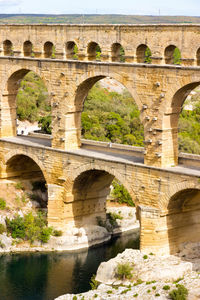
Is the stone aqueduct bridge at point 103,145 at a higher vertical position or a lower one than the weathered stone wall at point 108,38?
lower

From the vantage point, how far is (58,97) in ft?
106

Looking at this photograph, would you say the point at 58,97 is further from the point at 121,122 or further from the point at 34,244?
the point at 121,122

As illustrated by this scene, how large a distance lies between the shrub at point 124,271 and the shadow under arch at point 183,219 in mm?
2488

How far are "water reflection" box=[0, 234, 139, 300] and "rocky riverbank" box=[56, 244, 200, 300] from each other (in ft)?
5.08

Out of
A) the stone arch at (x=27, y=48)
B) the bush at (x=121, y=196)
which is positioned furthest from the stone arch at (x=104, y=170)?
the stone arch at (x=27, y=48)

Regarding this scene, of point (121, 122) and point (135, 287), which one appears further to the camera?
point (121, 122)

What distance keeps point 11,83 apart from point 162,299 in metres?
17.4

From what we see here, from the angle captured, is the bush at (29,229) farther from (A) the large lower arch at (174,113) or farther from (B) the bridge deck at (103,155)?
(A) the large lower arch at (174,113)

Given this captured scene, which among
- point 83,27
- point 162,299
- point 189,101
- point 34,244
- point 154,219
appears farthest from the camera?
point 189,101

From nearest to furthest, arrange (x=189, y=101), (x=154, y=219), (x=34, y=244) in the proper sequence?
(x=154, y=219) → (x=34, y=244) → (x=189, y=101)

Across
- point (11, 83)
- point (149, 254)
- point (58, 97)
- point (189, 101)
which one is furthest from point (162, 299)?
point (189, 101)

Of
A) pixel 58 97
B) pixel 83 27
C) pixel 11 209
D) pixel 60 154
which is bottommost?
pixel 11 209

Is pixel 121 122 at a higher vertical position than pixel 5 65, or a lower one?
lower

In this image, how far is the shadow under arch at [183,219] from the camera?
27891 mm
